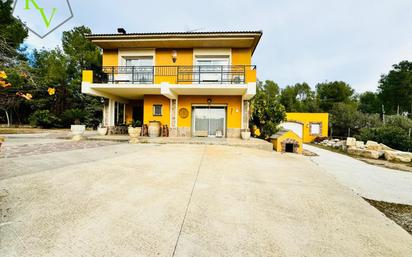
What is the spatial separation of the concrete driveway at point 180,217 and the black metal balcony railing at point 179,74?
8.43m

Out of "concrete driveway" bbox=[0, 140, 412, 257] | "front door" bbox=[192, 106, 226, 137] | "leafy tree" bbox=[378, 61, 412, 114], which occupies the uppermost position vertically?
"leafy tree" bbox=[378, 61, 412, 114]

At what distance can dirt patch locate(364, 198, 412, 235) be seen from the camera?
8.83 ft

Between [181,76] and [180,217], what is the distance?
10.6 meters

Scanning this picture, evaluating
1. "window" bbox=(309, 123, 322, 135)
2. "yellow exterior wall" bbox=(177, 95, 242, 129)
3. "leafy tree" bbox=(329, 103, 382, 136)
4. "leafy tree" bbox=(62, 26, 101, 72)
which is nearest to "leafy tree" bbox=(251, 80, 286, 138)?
"yellow exterior wall" bbox=(177, 95, 242, 129)

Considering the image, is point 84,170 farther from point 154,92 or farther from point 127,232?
point 154,92

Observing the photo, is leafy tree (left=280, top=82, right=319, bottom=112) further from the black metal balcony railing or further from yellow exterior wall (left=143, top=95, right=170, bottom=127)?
yellow exterior wall (left=143, top=95, right=170, bottom=127)

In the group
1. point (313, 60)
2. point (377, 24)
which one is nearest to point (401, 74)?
point (313, 60)

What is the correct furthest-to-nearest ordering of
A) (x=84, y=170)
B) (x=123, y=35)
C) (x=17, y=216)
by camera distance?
1. (x=123, y=35)
2. (x=84, y=170)
3. (x=17, y=216)

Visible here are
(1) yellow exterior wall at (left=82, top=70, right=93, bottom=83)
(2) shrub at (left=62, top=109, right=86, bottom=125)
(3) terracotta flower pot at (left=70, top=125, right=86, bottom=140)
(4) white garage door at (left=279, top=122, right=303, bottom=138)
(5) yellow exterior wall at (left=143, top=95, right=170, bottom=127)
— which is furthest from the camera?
(4) white garage door at (left=279, top=122, right=303, bottom=138)

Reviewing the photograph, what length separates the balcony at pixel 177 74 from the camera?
37.2 ft

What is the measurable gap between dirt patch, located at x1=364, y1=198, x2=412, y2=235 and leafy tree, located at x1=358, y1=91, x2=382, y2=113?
47639 millimetres

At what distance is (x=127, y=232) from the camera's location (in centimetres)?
203

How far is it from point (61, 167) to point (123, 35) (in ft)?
32.2

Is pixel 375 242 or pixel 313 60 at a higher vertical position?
pixel 313 60
